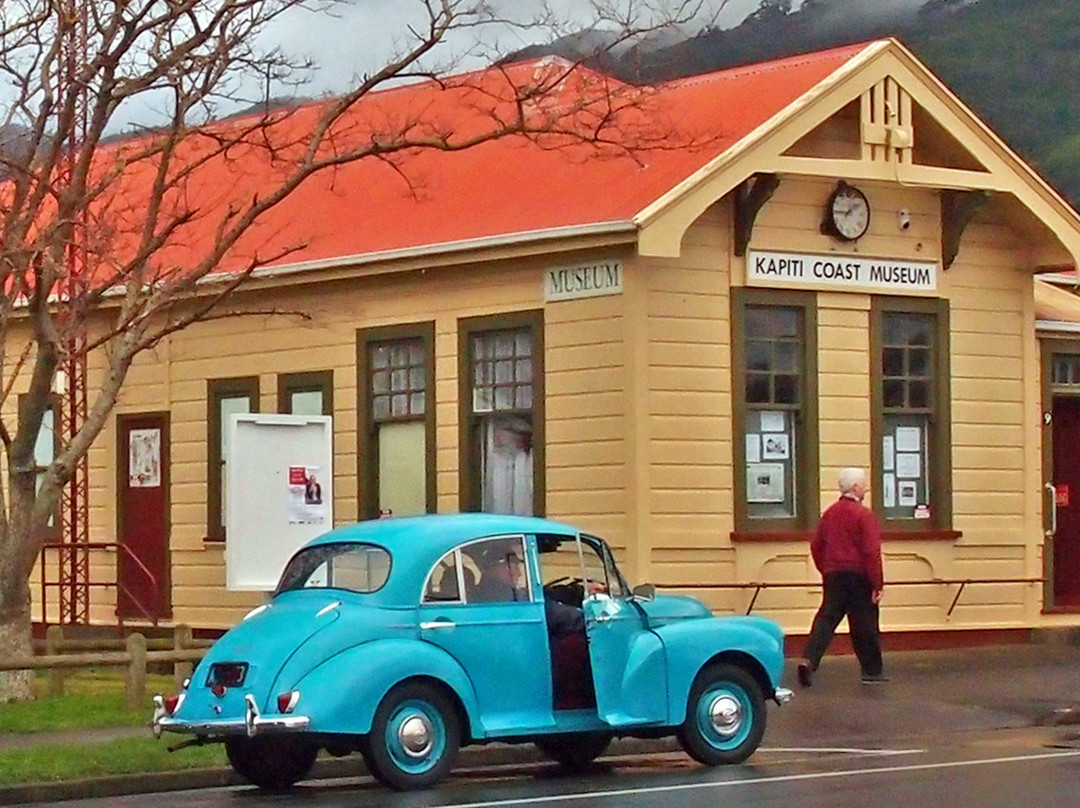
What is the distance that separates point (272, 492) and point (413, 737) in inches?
252

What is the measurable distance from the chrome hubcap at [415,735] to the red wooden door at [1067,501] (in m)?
13.0

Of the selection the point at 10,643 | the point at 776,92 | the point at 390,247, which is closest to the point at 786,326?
the point at 776,92

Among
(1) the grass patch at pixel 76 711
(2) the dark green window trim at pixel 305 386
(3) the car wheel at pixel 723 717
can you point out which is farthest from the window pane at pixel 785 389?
(3) the car wheel at pixel 723 717

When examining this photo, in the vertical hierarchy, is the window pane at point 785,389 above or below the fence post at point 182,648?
above

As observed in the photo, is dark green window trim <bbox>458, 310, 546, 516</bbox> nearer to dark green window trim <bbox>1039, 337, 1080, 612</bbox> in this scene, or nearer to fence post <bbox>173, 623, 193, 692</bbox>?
fence post <bbox>173, 623, 193, 692</bbox>

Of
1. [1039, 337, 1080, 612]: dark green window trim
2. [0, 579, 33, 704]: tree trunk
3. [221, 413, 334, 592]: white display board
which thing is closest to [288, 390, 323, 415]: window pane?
[221, 413, 334, 592]: white display board

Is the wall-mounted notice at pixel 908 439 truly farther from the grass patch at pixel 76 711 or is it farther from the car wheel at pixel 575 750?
the car wheel at pixel 575 750

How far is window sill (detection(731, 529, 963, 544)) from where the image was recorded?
73.7 ft

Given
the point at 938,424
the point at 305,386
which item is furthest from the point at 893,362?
the point at 305,386

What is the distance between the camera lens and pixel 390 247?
23.8m

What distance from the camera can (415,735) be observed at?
14.6 m

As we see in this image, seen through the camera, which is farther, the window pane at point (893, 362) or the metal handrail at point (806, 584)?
the window pane at point (893, 362)

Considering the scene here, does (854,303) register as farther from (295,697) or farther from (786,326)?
(295,697)

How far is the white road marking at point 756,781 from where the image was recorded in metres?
13.9
